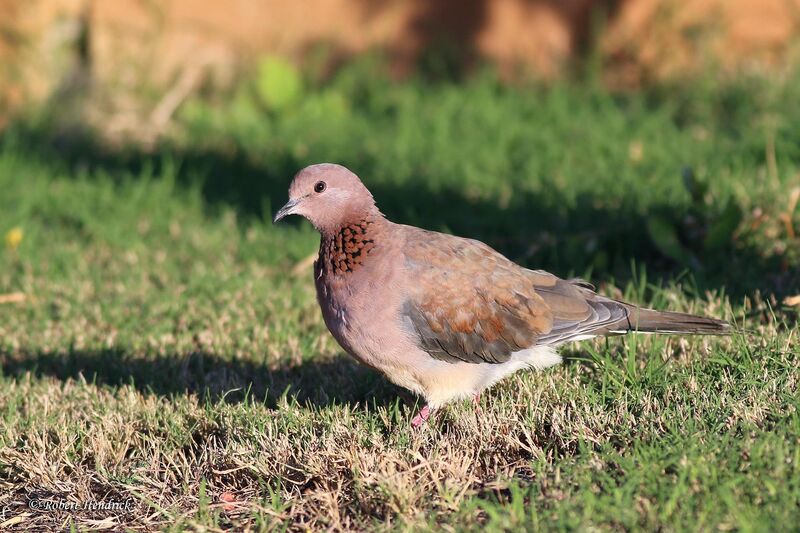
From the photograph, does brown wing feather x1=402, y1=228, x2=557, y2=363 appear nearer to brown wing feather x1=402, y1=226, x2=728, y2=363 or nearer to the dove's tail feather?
brown wing feather x1=402, y1=226, x2=728, y2=363

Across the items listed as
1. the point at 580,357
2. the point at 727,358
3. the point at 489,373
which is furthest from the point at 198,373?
the point at 727,358

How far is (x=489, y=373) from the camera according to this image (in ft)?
13.9

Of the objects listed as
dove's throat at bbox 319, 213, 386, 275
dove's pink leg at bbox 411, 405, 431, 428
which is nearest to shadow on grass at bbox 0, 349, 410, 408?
dove's pink leg at bbox 411, 405, 431, 428

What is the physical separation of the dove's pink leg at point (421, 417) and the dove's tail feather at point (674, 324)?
2.85ft

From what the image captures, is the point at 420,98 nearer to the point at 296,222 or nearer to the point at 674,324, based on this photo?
the point at 296,222

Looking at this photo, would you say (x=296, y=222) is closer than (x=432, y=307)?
No

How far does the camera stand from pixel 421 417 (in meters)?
4.13

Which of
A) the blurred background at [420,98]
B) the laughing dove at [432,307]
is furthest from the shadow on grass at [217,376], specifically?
the blurred background at [420,98]

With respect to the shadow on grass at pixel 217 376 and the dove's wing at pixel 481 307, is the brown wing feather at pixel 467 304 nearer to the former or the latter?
→ the dove's wing at pixel 481 307

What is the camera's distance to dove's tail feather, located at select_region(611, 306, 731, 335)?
419 cm

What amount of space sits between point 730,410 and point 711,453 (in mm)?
337

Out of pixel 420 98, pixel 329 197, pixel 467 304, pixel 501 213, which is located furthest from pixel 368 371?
pixel 420 98

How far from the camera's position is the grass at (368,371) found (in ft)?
11.6

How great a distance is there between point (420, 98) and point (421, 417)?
5.05m
